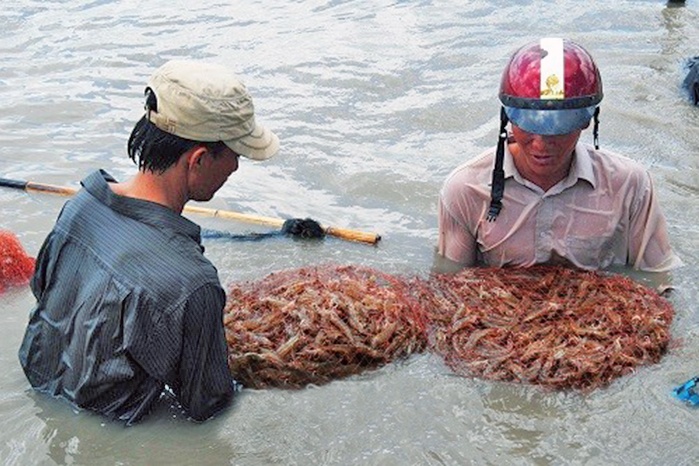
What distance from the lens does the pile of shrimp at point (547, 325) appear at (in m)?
4.81

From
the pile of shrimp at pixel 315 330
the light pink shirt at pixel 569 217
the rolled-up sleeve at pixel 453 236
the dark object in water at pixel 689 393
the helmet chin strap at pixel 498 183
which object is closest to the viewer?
the dark object in water at pixel 689 393

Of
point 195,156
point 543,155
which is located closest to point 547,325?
point 543,155

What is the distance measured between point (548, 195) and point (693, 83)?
526cm

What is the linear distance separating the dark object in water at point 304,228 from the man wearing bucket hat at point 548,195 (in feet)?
4.52

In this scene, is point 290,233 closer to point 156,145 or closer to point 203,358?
point 203,358

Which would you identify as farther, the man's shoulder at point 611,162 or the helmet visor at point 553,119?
the man's shoulder at point 611,162

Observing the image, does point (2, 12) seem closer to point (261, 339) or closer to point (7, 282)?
point (7, 282)

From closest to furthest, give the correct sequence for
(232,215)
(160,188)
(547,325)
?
(160,188) → (547,325) → (232,215)

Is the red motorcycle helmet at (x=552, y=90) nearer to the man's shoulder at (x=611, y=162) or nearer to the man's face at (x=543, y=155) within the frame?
the man's face at (x=543, y=155)

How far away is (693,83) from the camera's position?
968 cm

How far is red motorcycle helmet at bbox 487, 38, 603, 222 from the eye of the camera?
470 cm

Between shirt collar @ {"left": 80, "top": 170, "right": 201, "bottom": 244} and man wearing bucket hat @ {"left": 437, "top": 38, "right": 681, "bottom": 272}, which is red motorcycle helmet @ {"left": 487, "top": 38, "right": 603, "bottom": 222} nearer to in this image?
man wearing bucket hat @ {"left": 437, "top": 38, "right": 681, "bottom": 272}

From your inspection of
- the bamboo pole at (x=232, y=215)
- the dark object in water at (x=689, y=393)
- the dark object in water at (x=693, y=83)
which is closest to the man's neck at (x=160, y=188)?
the dark object in water at (x=689, y=393)

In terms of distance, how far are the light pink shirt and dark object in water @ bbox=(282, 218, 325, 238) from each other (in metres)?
1.46
